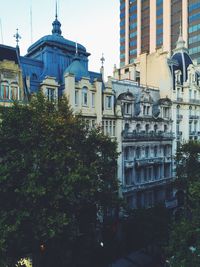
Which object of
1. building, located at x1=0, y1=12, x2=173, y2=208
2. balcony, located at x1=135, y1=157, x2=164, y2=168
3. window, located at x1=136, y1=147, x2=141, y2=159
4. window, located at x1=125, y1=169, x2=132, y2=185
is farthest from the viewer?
window, located at x1=136, y1=147, x2=141, y2=159

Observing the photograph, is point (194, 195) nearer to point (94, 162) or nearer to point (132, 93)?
point (94, 162)

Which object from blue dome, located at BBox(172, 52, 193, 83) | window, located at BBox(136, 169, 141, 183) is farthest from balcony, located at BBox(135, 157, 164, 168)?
blue dome, located at BBox(172, 52, 193, 83)

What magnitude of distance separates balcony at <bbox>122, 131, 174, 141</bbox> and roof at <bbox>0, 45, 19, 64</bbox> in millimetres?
18871

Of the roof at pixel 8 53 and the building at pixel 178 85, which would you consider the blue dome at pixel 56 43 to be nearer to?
the roof at pixel 8 53

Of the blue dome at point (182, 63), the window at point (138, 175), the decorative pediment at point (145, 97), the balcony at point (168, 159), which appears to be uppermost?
the blue dome at point (182, 63)

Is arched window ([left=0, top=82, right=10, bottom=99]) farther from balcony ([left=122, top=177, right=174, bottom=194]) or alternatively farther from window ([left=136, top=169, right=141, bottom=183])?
window ([left=136, top=169, right=141, bottom=183])

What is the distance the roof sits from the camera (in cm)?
3003

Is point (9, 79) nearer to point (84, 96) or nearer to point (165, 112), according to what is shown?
point (84, 96)

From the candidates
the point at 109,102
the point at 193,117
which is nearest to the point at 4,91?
the point at 109,102

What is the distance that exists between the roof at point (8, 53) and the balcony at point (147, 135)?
18.9 metres

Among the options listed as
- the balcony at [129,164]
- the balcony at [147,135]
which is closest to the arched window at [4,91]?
the balcony at [147,135]

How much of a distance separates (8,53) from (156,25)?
309 feet

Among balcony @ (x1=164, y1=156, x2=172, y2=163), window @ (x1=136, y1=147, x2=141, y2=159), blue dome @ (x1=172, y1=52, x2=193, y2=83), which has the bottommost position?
balcony @ (x1=164, y1=156, x2=172, y2=163)

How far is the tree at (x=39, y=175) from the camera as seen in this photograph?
19312 millimetres
